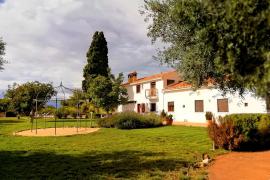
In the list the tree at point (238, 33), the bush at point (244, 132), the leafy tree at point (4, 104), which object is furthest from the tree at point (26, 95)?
the tree at point (238, 33)

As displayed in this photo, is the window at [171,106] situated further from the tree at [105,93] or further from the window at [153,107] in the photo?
the tree at [105,93]

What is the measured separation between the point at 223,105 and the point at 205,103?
230 centimetres

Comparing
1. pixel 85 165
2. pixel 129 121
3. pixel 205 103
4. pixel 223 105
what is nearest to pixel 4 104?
pixel 129 121

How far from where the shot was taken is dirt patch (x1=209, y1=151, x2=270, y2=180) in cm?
874

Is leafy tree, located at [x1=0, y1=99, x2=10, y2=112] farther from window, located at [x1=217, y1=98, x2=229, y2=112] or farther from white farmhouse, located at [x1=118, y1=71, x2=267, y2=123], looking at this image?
window, located at [x1=217, y1=98, x2=229, y2=112]

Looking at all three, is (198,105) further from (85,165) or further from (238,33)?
(238,33)

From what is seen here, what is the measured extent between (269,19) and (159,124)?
24.8m

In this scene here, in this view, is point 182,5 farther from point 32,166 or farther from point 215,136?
point 215,136

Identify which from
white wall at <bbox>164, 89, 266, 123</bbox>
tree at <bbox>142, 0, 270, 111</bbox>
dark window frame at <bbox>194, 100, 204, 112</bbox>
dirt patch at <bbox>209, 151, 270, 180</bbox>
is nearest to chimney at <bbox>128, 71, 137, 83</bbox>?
white wall at <bbox>164, 89, 266, 123</bbox>

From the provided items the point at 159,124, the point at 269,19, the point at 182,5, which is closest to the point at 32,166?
the point at 182,5

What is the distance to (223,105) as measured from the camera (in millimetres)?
31453

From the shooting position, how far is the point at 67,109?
159ft

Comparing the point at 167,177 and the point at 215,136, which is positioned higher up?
the point at 215,136

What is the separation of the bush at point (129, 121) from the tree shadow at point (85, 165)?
12.9 metres
